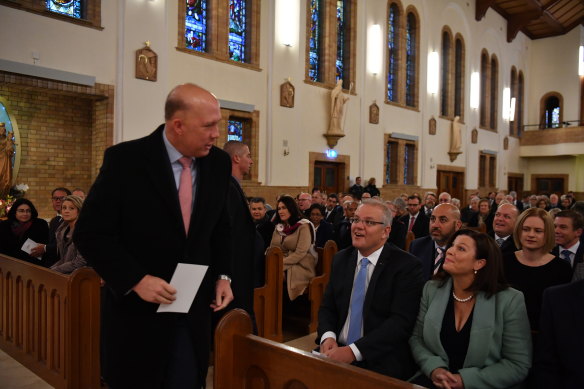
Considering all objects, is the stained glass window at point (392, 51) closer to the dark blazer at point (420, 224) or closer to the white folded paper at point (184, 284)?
the dark blazer at point (420, 224)

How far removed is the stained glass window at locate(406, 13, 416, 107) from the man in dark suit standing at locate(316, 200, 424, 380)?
13969 mm

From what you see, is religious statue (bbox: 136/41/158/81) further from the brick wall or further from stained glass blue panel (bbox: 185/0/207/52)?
stained glass blue panel (bbox: 185/0/207/52)

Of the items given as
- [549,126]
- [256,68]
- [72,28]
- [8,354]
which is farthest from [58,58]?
[549,126]

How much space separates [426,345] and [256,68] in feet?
29.6

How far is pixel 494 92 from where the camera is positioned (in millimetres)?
21156

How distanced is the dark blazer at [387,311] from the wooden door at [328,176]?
31.5 feet

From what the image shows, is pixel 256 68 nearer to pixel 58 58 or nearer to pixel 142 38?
pixel 142 38

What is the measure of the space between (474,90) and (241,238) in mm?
18390

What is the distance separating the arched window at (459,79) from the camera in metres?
18.2

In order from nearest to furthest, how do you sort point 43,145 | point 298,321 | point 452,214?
1. point 452,214
2. point 298,321
3. point 43,145

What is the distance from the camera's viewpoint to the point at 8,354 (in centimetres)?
387

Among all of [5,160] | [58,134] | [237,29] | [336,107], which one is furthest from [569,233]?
[336,107]

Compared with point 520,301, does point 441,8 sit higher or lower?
higher

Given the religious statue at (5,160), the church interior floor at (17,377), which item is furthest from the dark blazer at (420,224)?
the religious statue at (5,160)
